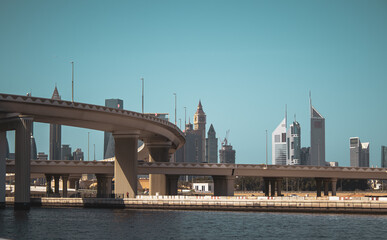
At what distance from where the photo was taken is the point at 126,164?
427ft

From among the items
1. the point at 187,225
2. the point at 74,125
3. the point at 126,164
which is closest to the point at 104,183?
the point at 126,164

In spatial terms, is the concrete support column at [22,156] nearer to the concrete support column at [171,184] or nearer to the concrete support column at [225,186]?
the concrete support column at [225,186]

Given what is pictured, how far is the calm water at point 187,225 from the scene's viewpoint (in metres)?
76.8

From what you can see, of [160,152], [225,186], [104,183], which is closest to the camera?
[225,186]

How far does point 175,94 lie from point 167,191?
24.0 meters

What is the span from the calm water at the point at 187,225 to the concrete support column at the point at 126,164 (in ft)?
66.9

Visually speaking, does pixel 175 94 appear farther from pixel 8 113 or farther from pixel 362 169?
pixel 8 113

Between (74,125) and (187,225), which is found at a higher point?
(74,125)

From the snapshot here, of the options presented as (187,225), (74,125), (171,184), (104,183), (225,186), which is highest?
(74,125)

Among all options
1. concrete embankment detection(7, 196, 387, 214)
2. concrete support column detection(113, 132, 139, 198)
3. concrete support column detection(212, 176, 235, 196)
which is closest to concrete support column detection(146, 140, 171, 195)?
concrete support column detection(212, 176, 235, 196)

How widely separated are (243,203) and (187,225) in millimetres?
28153

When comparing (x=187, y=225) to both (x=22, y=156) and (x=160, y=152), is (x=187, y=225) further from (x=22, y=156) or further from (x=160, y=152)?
(x=160, y=152)

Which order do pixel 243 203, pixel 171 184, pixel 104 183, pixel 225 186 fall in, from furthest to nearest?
1. pixel 171 184
2. pixel 104 183
3. pixel 225 186
4. pixel 243 203

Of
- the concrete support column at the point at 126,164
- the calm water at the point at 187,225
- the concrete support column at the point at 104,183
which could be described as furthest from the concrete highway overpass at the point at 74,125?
the concrete support column at the point at 104,183
